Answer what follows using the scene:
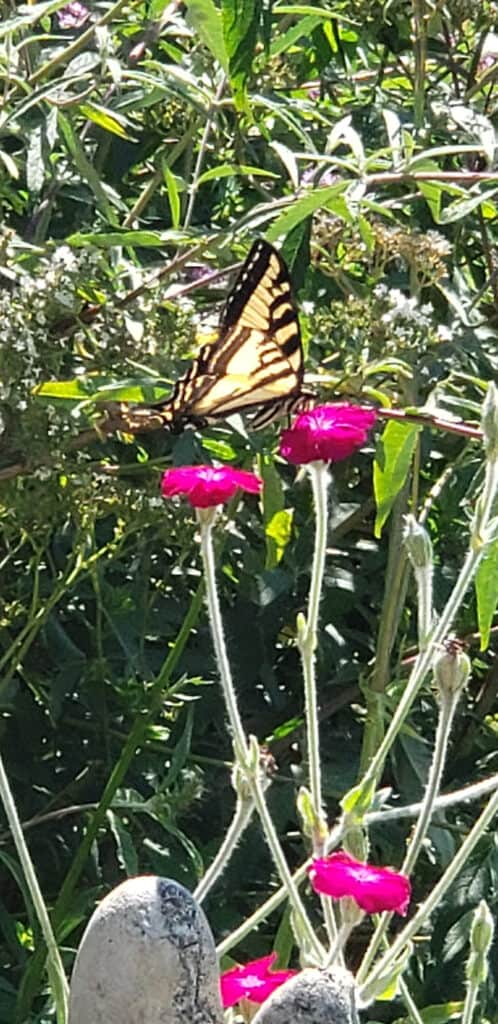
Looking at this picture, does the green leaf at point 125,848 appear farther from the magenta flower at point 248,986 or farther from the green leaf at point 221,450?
the magenta flower at point 248,986

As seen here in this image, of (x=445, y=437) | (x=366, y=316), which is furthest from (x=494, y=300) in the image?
(x=366, y=316)

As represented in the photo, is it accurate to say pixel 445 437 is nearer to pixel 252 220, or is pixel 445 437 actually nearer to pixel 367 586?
pixel 367 586

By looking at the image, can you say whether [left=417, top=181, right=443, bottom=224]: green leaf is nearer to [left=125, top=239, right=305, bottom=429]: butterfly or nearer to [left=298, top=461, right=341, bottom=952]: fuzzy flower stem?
[left=125, top=239, right=305, bottom=429]: butterfly

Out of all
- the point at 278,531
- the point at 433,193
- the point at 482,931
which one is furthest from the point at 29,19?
the point at 482,931

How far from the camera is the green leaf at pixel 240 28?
1.38 m

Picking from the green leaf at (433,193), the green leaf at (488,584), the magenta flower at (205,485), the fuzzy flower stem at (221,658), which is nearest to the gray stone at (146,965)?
the fuzzy flower stem at (221,658)

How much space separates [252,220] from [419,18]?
0.30m

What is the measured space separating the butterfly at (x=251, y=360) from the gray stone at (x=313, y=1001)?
0.74m

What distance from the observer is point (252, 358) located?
65.6 inches

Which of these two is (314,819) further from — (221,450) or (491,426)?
(221,450)

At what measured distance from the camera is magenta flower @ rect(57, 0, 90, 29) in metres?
2.01

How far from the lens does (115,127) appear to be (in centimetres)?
176

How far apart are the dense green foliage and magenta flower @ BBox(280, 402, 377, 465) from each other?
15.2 inches

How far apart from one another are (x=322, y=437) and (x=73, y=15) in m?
1.06
